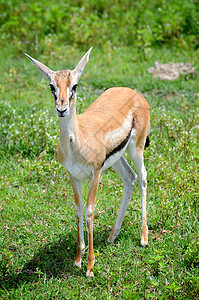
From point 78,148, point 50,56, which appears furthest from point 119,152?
point 50,56

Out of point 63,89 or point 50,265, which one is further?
point 50,265

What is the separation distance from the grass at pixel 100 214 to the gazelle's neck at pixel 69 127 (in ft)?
3.34

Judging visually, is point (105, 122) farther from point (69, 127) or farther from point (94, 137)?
point (69, 127)

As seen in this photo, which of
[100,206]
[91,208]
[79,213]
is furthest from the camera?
[100,206]

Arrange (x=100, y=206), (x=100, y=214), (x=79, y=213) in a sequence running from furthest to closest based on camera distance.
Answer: (x=100, y=206)
(x=100, y=214)
(x=79, y=213)

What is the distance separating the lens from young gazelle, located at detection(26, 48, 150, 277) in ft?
10.9

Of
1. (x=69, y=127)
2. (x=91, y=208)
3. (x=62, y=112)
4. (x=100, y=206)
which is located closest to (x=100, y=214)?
(x=100, y=206)

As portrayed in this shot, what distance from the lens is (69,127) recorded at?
3426 mm

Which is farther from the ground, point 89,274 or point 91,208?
point 91,208

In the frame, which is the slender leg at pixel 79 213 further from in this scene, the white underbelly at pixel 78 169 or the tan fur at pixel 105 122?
the tan fur at pixel 105 122

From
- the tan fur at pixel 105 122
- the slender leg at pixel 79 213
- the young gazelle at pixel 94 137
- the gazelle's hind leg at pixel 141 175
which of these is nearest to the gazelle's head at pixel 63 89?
the young gazelle at pixel 94 137

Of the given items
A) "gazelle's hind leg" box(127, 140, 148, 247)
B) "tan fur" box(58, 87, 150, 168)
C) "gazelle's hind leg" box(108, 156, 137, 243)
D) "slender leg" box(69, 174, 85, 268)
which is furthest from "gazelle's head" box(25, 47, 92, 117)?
"gazelle's hind leg" box(108, 156, 137, 243)

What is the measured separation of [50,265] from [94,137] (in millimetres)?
1212

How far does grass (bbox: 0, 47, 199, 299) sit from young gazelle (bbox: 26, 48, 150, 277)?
0.22 meters
